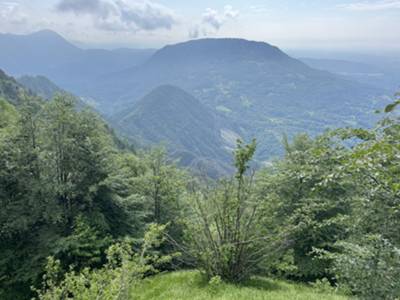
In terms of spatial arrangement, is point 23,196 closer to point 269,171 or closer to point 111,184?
point 111,184

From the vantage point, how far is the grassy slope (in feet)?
24.6

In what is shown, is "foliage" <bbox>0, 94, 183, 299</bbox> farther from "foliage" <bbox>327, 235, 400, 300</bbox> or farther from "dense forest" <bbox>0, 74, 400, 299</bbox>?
"foliage" <bbox>327, 235, 400, 300</bbox>

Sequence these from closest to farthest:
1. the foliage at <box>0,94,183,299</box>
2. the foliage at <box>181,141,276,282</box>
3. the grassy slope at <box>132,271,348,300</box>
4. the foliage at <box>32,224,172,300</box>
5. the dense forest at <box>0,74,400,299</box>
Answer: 1. the foliage at <box>32,224,172,300</box>
2. the grassy slope at <box>132,271,348,300</box>
3. the foliage at <box>181,141,276,282</box>
4. the dense forest at <box>0,74,400,299</box>
5. the foliage at <box>0,94,183,299</box>

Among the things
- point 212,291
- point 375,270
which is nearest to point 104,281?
point 212,291

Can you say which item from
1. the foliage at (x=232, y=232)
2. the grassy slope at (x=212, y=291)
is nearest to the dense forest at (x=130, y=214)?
the foliage at (x=232, y=232)

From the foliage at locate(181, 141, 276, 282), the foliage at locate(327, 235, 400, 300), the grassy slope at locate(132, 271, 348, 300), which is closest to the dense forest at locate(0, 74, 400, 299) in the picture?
the foliage at locate(181, 141, 276, 282)

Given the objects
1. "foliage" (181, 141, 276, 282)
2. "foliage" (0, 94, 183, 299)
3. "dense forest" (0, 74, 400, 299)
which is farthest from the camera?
"foliage" (0, 94, 183, 299)

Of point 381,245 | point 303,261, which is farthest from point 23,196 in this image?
point 381,245

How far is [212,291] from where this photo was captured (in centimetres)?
811

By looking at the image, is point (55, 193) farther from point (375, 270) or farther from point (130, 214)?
point (375, 270)

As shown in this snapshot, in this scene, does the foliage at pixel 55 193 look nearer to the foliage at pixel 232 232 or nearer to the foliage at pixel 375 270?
the foliage at pixel 232 232

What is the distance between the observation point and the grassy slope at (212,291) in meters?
7.51

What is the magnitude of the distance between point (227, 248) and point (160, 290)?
2.29m

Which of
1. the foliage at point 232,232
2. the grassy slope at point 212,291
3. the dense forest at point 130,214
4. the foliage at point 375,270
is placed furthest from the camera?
the dense forest at point 130,214
